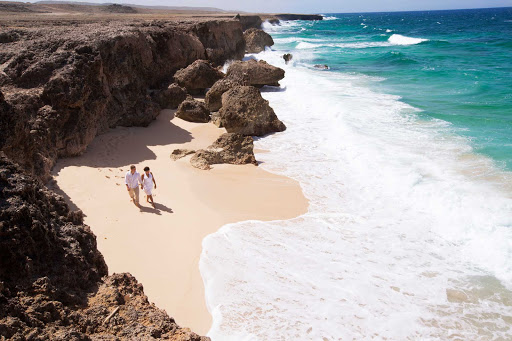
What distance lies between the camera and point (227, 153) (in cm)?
1135

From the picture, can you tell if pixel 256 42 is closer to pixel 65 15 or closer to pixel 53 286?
pixel 65 15

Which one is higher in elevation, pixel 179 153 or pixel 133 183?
pixel 133 183

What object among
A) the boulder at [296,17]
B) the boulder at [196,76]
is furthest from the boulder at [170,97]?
the boulder at [296,17]

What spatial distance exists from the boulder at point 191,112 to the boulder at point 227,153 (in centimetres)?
357

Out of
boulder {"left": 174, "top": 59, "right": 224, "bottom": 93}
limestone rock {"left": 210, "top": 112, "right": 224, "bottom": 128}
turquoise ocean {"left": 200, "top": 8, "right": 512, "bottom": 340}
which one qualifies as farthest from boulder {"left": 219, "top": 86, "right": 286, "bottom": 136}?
boulder {"left": 174, "top": 59, "right": 224, "bottom": 93}

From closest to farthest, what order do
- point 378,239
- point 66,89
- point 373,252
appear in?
point 373,252 < point 378,239 < point 66,89

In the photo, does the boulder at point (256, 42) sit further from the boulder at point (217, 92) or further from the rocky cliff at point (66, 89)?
the boulder at point (217, 92)

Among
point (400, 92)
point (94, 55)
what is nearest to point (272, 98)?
point (400, 92)

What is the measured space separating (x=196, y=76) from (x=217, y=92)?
2.46 meters

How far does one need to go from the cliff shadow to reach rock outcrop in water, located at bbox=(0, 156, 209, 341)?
6.18 m

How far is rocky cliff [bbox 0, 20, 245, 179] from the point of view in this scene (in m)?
8.41

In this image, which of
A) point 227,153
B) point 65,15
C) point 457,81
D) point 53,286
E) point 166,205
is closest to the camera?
point 53,286

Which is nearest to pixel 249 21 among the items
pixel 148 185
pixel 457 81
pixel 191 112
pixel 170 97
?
pixel 457 81

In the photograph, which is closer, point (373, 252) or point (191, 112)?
point (373, 252)
